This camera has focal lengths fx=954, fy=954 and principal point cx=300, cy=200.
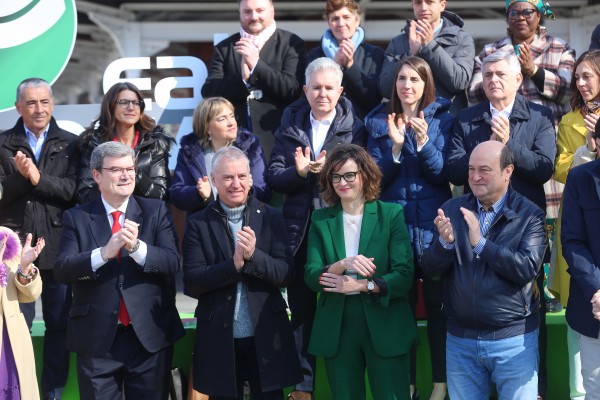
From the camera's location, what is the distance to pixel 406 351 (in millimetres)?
5277

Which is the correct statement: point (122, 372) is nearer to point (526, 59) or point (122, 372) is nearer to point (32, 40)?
point (526, 59)

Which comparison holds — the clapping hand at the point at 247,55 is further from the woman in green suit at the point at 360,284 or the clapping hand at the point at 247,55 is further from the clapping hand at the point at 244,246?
the clapping hand at the point at 244,246

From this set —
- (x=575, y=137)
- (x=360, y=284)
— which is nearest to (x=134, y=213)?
(x=360, y=284)

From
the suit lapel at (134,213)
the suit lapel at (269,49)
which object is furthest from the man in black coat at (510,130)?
the suit lapel at (134,213)

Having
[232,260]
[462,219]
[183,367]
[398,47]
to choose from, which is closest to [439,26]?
[398,47]

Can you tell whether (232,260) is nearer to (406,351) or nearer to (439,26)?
(406,351)

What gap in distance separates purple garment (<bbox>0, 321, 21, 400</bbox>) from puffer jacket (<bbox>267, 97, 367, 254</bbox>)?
1768mm

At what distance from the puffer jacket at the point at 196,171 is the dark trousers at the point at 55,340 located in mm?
974

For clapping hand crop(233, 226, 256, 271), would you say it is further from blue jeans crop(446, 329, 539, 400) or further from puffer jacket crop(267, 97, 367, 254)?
blue jeans crop(446, 329, 539, 400)

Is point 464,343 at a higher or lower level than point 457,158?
lower

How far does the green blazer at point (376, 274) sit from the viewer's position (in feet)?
17.3

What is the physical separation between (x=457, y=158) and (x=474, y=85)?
0.98m

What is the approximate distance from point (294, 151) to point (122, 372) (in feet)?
5.71

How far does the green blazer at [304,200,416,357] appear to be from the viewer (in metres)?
5.26
